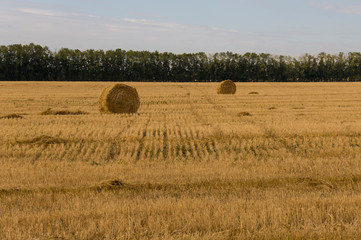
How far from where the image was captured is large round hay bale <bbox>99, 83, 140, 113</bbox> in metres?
21.3

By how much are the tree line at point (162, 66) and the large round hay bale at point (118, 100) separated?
215 ft

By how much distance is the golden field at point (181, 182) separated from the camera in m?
5.84

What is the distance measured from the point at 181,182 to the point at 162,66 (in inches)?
3383

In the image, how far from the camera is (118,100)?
840 inches

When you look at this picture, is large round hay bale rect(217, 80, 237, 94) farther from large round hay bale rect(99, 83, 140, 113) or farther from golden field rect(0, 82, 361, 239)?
golden field rect(0, 82, 361, 239)

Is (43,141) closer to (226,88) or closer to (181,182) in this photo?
(181,182)

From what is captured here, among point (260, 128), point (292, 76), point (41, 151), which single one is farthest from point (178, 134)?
point (292, 76)

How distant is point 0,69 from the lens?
81250 millimetres

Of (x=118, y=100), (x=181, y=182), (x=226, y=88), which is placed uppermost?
(x=226, y=88)

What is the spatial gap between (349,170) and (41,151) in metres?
7.84

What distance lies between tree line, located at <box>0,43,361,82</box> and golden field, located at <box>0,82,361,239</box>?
72074 mm

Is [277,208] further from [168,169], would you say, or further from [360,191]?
[168,169]

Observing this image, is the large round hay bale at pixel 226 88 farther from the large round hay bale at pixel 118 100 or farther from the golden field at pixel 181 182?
the golden field at pixel 181 182

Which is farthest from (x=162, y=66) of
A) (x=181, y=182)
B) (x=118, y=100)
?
(x=181, y=182)
